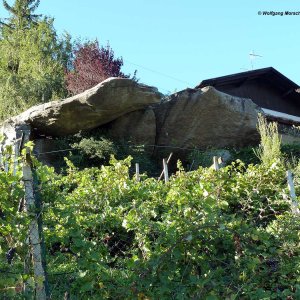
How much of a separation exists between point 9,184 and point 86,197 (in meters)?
1.99

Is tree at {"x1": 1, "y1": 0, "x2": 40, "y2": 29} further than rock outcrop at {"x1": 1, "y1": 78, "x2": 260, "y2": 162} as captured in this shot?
Yes

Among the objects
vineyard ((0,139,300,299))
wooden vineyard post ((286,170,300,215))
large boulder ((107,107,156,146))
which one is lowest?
vineyard ((0,139,300,299))

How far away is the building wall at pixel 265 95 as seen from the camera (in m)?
17.2

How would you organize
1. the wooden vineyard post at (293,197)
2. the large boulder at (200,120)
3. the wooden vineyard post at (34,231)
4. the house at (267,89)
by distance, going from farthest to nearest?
1. the house at (267,89)
2. the large boulder at (200,120)
3. the wooden vineyard post at (293,197)
4. the wooden vineyard post at (34,231)

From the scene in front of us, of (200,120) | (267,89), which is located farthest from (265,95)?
(200,120)

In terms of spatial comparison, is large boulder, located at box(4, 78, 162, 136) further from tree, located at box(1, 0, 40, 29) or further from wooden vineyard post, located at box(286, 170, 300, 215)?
tree, located at box(1, 0, 40, 29)

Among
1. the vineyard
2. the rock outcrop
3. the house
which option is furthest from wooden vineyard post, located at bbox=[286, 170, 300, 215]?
the house

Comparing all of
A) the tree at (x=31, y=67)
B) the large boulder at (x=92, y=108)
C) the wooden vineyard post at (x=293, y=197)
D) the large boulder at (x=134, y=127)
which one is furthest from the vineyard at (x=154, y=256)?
the tree at (x=31, y=67)

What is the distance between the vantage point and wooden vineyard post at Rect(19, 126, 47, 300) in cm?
263

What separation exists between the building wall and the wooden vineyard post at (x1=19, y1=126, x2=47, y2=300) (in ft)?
46.5

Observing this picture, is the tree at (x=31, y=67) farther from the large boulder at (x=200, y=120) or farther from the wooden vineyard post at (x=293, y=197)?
the wooden vineyard post at (x=293, y=197)

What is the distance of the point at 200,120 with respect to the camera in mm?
12672

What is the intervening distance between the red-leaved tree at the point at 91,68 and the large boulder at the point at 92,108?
156 inches

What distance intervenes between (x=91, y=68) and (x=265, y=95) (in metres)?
6.89
